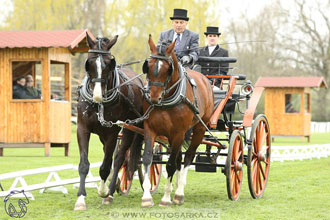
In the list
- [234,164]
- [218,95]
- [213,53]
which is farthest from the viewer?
[213,53]

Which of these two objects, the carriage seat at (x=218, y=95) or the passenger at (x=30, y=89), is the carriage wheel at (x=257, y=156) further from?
the passenger at (x=30, y=89)

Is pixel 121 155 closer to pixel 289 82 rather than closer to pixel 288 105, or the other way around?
pixel 288 105

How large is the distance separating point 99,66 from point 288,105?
23784 millimetres

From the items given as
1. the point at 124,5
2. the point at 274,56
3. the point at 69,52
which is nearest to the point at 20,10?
the point at 124,5

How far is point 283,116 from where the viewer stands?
29.8m

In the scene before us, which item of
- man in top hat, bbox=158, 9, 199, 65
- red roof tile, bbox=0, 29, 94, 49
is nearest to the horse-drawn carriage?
man in top hat, bbox=158, 9, 199, 65

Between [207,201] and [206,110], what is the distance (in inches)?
50.7

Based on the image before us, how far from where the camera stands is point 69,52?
18.7 metres

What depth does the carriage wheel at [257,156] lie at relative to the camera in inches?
376

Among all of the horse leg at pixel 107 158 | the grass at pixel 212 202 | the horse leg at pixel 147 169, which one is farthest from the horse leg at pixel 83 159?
the horse leg at pixel 147 169

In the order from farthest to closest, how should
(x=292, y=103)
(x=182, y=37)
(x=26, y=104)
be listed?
1. (x=292, y=103)
2. (x=26, y=104)
3. (x=182, y=37)

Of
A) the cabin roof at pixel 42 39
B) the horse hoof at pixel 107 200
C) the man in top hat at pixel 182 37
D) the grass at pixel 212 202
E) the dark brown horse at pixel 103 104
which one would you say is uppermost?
the cabin roof at pixel 42 39

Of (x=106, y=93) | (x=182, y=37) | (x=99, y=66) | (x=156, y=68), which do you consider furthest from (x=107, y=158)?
(x=182, y=37)

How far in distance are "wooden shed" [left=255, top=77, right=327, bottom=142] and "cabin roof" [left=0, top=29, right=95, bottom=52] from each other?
13.5 m
